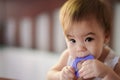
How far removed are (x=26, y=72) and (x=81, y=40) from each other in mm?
505

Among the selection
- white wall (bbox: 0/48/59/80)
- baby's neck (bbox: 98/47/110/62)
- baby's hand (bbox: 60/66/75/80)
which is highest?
white wall (bbox: 0/48/59/80)

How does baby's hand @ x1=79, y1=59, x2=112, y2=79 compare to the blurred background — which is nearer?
baby's hand @ x1=79, y1=59, x2=112, y2=79

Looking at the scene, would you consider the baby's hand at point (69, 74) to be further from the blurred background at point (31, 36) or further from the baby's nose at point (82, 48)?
the blurred background at point (31, 36)

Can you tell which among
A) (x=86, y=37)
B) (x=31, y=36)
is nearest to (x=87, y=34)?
(x=86, y=37)

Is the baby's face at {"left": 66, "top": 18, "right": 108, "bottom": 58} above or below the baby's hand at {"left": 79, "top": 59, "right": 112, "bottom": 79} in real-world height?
above

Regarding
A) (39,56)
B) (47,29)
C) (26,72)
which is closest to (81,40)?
(26,72)

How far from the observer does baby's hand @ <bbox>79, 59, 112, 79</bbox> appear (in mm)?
523

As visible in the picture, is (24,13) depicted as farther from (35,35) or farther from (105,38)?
(105,38)

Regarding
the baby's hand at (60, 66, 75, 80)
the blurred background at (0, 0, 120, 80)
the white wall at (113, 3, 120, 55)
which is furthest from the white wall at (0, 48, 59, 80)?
the baby's hand at (60, 66, 75, 80)

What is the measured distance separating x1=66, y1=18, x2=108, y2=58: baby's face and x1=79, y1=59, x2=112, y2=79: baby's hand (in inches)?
1.0

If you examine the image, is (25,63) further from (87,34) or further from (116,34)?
Answer: (87,34)

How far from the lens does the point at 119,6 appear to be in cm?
102

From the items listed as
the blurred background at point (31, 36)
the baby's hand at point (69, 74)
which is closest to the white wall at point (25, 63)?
the blurred background at point (31, 36)

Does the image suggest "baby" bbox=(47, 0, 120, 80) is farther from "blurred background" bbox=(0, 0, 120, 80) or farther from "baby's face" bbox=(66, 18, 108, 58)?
"blurred background" bbox=(0, 0, 120, 80)
